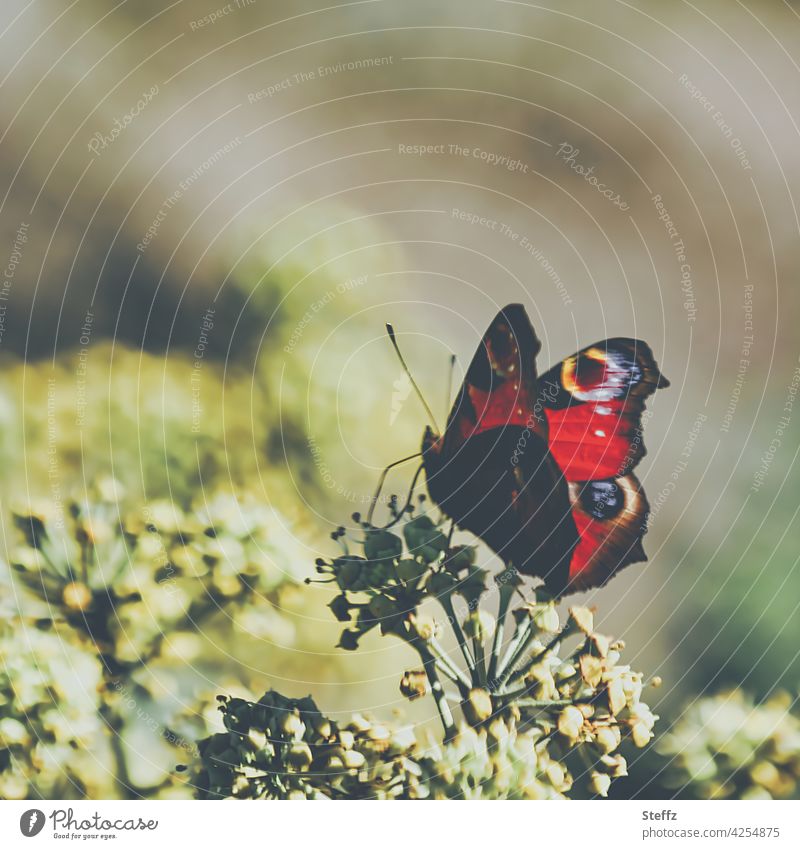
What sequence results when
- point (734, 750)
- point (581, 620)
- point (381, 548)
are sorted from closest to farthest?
point (381, 548)
point (581, 620)
point (734, 750)

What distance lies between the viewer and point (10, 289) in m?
0.91

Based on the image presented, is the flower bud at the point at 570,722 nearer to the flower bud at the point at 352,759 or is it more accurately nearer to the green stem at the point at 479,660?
the green stem at the point at 479,660

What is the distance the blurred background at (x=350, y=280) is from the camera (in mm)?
904

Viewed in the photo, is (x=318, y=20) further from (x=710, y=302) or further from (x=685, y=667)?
(x=685, y=667)

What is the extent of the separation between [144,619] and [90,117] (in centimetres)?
66

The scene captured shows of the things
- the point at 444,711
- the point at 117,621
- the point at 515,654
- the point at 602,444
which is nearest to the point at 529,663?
the point at 515,654

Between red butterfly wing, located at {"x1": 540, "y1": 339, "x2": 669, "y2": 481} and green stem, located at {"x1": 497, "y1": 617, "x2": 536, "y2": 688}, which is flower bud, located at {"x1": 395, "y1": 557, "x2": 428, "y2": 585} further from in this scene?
red butterfly wing, located at {"x1": 540, "y1": 339, "x2": 669, "y2": 481}

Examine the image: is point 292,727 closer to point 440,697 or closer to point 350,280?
point 440,697

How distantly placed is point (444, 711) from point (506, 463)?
1.11 ft

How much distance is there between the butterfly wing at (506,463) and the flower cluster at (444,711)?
0.10 meters

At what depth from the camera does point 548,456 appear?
38.4 inches

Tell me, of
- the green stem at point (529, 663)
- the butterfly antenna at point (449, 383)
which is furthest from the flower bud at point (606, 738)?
the butterfly antenna at point (449, 383)

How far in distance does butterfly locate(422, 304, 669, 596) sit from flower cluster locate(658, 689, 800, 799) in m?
0.25
